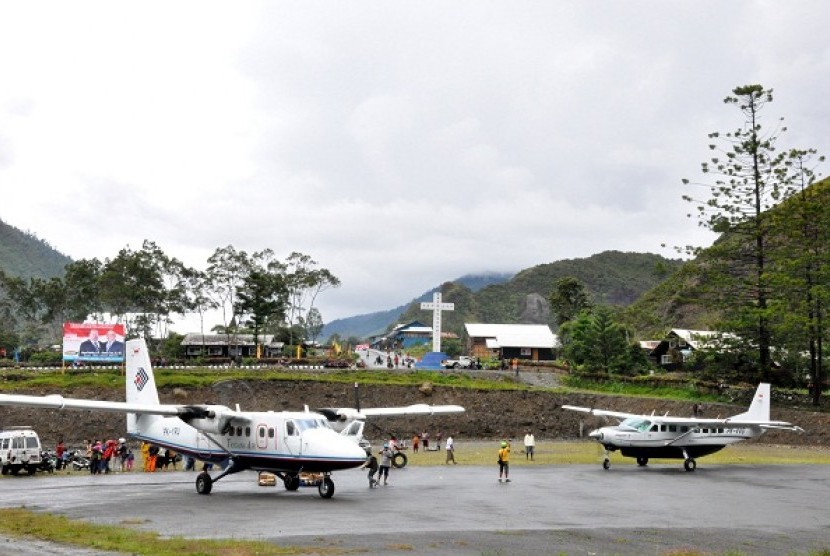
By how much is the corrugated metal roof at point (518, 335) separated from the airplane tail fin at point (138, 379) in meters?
77.0

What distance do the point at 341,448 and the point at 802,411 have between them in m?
42.2

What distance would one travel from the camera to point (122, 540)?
17.2m

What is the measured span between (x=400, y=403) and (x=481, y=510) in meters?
43.8

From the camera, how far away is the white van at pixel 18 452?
119ft

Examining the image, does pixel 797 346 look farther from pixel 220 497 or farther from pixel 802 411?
pixel 220 497

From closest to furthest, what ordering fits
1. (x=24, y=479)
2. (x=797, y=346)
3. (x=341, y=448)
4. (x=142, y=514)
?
(x=142, y=514) → (x=341, y=448) → (x=24, y=479) → (x=797, y=346)

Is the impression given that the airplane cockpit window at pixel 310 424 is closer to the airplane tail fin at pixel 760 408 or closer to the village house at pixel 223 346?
the airplane tail fin at pixel 760 408

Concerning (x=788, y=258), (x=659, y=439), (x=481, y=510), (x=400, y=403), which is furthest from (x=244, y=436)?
(x=788, y=258)

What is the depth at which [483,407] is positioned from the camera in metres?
65.8

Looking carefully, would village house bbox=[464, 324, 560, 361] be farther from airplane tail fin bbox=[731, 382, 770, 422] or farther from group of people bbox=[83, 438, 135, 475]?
group of people bbox=[83, 438, 135, 475]

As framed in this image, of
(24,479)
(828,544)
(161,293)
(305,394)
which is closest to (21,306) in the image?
(161,293)

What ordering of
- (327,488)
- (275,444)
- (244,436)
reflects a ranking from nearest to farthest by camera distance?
(327,488)
(275,444)
(244,436)

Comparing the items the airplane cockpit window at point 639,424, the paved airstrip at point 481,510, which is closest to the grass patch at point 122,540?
the paved airstrip at point 481,510

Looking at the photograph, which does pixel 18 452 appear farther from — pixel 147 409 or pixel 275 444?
pixel 275 444
